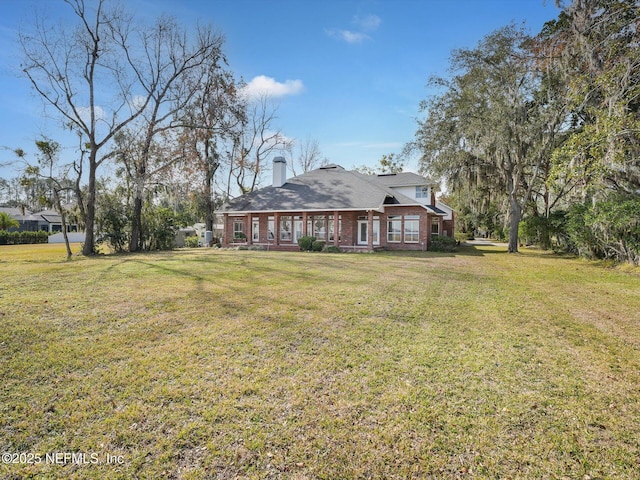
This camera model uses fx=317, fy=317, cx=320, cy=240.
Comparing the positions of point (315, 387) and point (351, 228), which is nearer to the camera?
point (315, 387)

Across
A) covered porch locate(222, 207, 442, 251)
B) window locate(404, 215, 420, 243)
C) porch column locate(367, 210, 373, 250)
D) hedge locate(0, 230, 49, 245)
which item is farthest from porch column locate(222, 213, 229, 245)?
hedge locate(0, 230, 49, 245)

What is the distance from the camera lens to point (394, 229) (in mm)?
20125

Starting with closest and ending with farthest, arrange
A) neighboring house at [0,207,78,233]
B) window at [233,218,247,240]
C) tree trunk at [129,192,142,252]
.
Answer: tree trunk at [129,192,142,252] → window at [233,218,247,240] → neighboring house at [0,207,78,233]

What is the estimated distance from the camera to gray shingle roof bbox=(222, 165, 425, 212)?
62.3ft

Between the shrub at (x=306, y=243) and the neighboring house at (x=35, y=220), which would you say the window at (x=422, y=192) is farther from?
the neighboring house at (x=35, y=220)

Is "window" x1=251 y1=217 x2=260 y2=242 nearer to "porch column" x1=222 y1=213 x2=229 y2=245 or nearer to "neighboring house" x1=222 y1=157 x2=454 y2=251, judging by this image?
"neighboring house" x1=222 y1=157 x2=454 y2=251

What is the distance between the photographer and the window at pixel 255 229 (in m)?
22.3

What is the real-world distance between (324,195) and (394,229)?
496 cm

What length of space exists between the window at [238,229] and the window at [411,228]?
11.3 m

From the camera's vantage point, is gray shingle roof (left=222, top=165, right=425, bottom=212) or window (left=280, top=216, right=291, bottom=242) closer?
gray shingle roof (left=222, top=165, right=425, bottom=212)

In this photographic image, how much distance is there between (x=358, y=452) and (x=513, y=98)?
63.4 ft

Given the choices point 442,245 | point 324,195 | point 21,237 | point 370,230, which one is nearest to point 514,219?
point 442,245

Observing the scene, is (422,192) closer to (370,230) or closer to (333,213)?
(370,230)

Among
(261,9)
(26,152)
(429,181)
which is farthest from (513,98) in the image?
(26,152)
